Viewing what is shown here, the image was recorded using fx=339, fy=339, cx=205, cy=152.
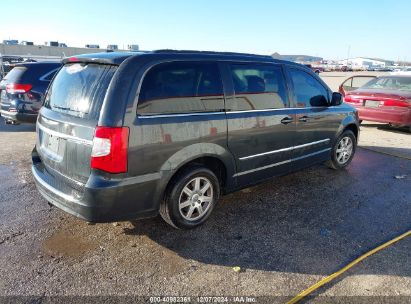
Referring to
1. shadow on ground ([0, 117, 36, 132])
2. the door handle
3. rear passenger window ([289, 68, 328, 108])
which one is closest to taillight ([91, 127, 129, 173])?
the door handle

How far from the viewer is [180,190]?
3.38 meters

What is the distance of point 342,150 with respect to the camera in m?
5.67

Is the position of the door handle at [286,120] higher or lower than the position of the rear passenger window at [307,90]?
lower

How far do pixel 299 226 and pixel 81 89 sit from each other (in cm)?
267

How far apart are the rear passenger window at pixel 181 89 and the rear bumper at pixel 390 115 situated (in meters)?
6.77

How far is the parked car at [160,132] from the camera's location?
2.88m

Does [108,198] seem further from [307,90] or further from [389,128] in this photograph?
[389,128]

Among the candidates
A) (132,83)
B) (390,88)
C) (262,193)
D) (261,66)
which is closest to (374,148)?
(390,88)

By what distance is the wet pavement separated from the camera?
2.75 meters

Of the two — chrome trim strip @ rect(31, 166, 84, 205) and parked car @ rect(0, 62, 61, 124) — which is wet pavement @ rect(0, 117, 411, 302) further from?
parked car @ rect(0, 62, 61, 124)

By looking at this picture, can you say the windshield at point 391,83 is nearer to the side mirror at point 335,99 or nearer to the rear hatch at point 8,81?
the side mirror at point 335,99

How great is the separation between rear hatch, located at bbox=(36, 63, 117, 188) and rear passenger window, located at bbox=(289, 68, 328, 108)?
256 cm

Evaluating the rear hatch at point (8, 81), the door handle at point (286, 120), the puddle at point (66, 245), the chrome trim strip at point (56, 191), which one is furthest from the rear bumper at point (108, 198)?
the rear hatch at point (8, 81)

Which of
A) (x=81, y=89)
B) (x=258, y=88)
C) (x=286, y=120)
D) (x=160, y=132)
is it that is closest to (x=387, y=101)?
(x=286, y=120)
